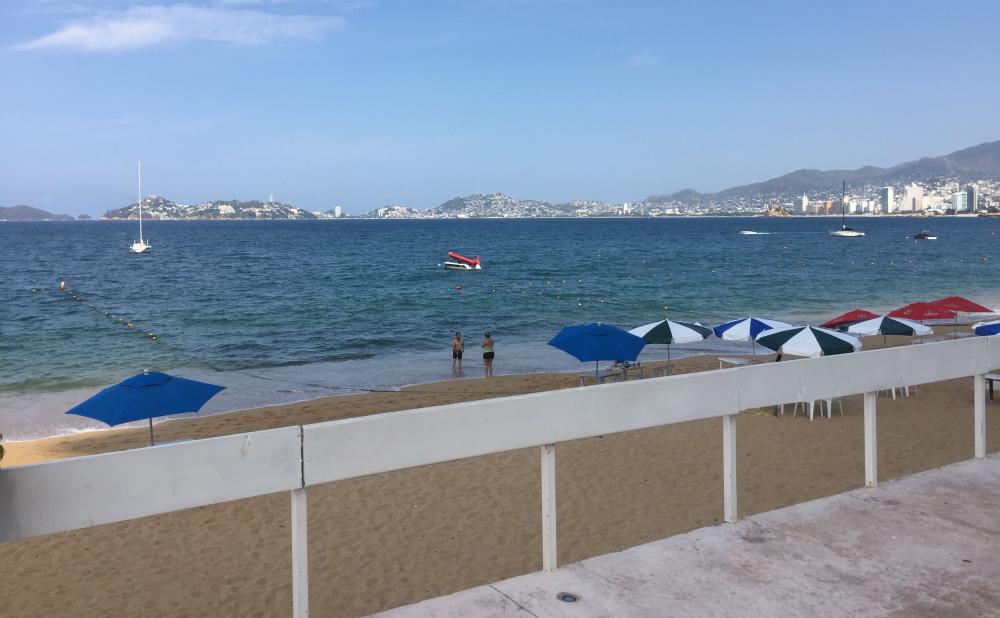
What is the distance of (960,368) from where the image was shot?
629cm

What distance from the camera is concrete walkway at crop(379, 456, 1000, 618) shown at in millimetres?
3898

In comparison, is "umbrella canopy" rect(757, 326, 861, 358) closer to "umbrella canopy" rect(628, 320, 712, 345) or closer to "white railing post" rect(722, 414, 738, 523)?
"umbrella canopy" rect(628, 320, 712, 345)

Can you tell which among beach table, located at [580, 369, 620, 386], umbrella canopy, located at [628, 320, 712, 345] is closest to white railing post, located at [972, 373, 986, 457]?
beach table, located at [580, 369, 620, 386]

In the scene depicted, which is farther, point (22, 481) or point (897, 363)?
point (897, 363)

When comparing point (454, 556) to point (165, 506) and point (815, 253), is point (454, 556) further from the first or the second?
point (815, 253)

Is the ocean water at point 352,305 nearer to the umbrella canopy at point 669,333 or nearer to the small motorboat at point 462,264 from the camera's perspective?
the small motorboat at point 462,264

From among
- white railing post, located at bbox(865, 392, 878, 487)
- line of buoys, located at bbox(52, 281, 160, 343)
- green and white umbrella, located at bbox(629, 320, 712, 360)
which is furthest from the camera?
line of buoys, located at bbox(52, 281, 160, 343)

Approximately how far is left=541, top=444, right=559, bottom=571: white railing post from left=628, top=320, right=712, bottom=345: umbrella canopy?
1305 centimetres

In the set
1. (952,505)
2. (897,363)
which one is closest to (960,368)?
(897,363)

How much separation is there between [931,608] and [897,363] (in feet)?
7.73

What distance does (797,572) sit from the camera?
430cm

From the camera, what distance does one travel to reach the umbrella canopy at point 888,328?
16.8m

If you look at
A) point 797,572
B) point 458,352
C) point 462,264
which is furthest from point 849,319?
point 462,264

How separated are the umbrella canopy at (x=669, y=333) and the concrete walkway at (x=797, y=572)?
1207 centimetres
